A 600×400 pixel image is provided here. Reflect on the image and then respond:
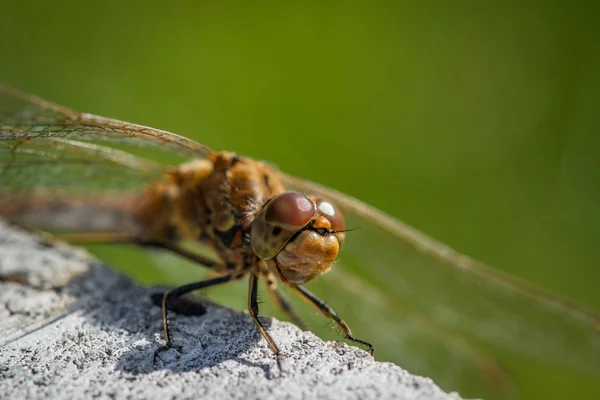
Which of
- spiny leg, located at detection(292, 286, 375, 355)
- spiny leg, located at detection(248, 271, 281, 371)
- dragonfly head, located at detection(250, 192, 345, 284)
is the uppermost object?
dragonfly head, located at detection(250, 192, 345, 284)

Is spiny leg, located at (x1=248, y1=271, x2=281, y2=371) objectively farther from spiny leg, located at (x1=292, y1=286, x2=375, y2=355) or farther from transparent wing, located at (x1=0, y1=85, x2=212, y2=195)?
transparent wing, located at (x1=0, y1=85, x2=212, y2=195)

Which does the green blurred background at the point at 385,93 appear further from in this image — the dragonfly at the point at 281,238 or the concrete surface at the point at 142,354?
the concrete surface at the point at 142,354

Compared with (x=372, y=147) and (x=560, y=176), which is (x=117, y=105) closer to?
(x=372, y=147)

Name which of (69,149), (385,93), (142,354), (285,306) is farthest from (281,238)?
(385,93)

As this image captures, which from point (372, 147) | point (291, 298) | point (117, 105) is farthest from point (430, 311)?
point (117, 105)

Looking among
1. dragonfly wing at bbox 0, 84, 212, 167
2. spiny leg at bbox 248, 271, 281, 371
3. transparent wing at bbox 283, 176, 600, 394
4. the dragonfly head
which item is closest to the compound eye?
the dragonfly head

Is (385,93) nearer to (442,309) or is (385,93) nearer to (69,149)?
(442,309)

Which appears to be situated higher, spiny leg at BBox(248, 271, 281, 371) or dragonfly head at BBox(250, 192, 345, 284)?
dragonfly head at BBox(250, 192, 345, 284)

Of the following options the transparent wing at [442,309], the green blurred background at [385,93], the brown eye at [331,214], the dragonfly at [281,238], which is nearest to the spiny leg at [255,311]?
the dragonfly at [281,238]
